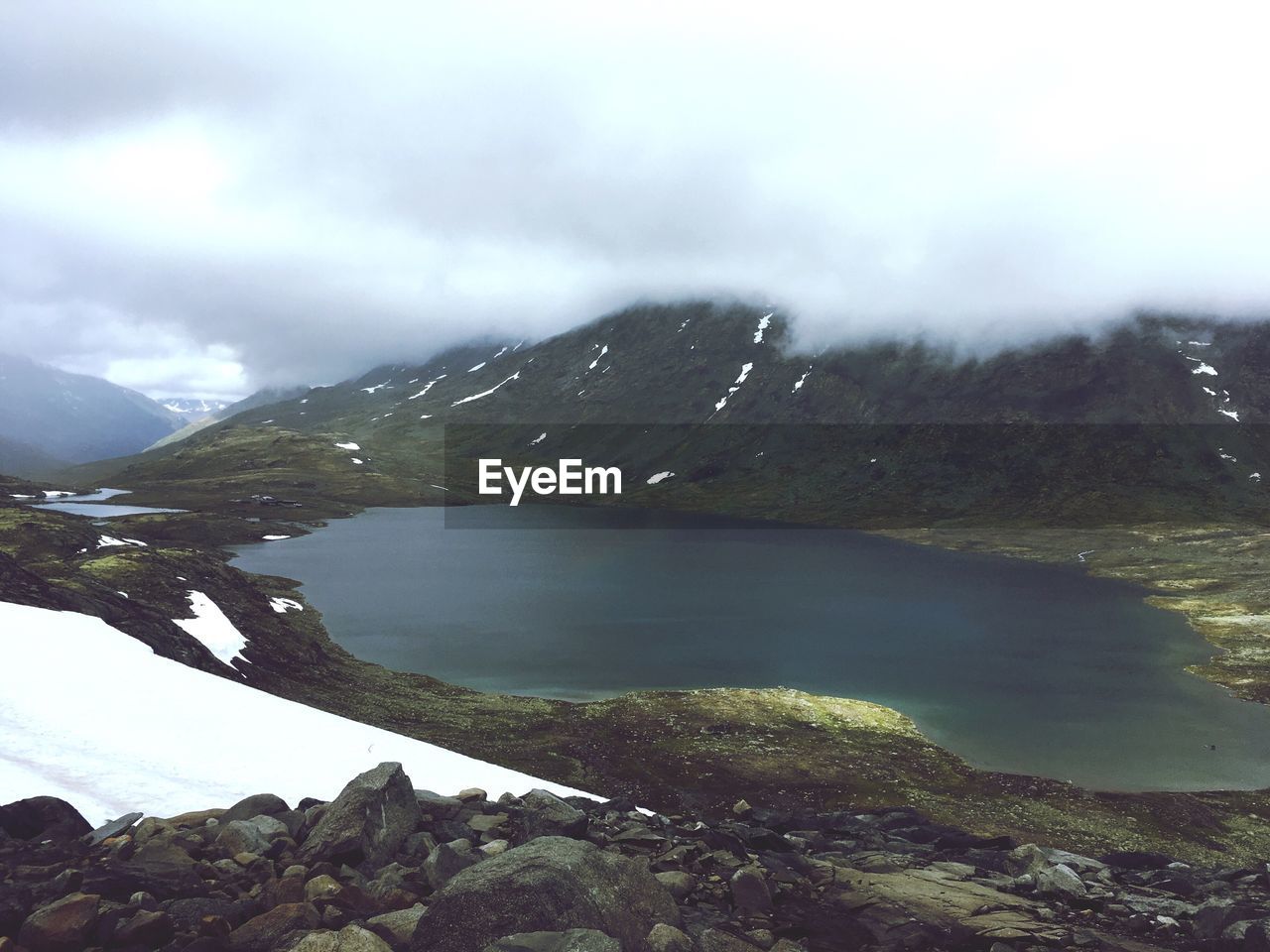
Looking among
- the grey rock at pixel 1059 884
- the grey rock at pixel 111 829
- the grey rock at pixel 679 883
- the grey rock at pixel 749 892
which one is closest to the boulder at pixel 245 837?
the grey rock at pixel 111 829

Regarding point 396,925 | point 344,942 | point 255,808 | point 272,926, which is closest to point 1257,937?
point 396,925

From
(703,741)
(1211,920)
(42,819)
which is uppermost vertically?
(42,819)

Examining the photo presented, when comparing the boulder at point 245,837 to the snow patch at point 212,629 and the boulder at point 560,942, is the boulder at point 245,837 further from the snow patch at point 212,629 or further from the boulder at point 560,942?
the snow patch at point 212,629

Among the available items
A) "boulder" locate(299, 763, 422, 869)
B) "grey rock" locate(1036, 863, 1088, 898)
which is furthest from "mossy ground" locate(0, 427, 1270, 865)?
"boulder" locate(299, 763, 422, 869)

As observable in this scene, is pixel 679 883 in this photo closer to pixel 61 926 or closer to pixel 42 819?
pixel 61 926

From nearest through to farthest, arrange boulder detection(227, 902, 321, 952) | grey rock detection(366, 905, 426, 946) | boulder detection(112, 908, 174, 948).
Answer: boulder detection(112, 908, 174, 948)
boulder detection(227, 902, 321, 952)
grey rock detection(366, 905, 426, 946)

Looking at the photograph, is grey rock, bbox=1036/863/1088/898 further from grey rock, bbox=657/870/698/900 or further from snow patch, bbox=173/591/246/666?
snow patch, bbox=173/591/246/666
